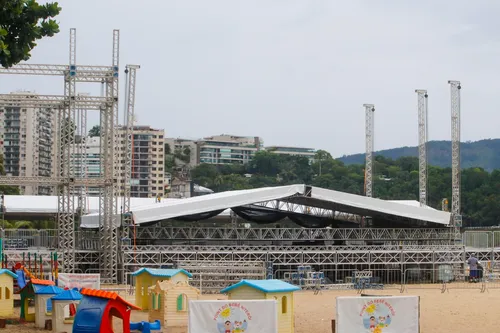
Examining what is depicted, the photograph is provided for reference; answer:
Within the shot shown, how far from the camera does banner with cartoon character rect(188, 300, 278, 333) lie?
17734mm

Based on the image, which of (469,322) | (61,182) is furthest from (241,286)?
(61,182)

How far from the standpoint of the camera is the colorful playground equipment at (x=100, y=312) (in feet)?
64.0

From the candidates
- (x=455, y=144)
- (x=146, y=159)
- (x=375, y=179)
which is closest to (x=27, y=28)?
(x=455, y=144)

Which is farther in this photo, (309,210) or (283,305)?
(309,210)

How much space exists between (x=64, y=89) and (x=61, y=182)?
4.49 meters

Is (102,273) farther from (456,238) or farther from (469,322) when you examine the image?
(469,322)

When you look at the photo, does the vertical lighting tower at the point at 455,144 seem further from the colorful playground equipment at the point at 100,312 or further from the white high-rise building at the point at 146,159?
the white high-rise building at the point at 146,159

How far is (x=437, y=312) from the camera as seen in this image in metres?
29.5

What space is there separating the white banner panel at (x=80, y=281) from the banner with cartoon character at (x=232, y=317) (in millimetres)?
13828

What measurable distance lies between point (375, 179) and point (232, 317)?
139001 mm

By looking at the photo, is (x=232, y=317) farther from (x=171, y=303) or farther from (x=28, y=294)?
(x=28, y=294)

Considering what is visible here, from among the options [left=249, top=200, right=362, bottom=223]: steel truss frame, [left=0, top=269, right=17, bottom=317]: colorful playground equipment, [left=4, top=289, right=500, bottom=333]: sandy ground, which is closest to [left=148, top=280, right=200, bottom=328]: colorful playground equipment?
[left=4, top=289, right=500, bottom=333]: sandy ground

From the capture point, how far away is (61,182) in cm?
4612

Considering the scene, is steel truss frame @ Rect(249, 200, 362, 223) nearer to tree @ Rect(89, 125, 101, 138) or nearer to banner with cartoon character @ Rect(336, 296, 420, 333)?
banner with cartoon character @ Rect(336, 296, 420, 333)
